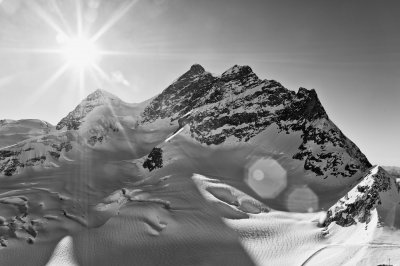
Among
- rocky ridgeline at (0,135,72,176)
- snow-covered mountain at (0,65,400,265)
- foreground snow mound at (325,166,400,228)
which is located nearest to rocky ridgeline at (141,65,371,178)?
snow-covered mountain at (0,65,400,265)

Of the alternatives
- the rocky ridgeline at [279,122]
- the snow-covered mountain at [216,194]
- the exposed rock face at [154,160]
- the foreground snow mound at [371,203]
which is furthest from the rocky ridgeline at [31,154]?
the foreground snow mound at [371,203]

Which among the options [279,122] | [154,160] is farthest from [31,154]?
[279,122]

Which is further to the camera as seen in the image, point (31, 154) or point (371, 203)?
point (31, 154)

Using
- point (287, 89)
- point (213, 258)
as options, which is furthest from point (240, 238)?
point (287, 89)

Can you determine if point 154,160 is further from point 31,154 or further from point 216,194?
point 31,154

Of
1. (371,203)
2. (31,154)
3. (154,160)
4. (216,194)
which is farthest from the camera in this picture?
(31,154)

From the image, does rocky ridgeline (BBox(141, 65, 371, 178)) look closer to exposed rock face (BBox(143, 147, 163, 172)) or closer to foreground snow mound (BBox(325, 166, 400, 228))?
exposed rock face (BBox(143, 147, 163, 172))
